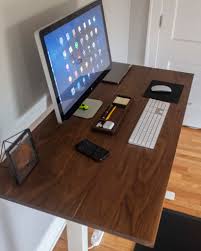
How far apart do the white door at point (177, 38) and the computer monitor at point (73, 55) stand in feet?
3.50

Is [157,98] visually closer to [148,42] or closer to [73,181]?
[73,181]

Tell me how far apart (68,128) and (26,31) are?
407mm

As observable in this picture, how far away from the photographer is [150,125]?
1.28 meters

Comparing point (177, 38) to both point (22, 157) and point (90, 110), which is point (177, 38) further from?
point (22, 157)

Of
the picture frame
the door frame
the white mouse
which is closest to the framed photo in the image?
the picture frame

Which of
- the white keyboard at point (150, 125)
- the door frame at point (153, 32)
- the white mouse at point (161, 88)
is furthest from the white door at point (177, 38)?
the white keyboard at point (150, 125)

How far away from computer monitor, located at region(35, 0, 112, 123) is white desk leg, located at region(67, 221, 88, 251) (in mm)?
425

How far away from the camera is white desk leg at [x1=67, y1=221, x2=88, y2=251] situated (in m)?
1.22

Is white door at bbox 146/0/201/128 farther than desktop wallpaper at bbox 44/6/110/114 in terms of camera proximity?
Yes

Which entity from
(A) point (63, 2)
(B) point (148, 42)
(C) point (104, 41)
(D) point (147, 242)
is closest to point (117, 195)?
(D) point (147, 242)

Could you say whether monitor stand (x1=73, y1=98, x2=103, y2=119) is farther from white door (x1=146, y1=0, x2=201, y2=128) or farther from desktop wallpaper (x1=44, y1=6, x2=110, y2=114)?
white door (x1=146, y1=0, x2=201, y2=128)

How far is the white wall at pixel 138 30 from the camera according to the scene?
242 cm

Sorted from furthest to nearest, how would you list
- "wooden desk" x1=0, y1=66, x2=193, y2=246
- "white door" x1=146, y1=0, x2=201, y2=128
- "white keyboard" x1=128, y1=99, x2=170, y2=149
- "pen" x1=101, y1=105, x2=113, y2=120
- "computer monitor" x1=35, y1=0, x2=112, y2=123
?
"white door" x1=146, y1=0, x2=201, y2=128
"pen" x1=101, y1=105, x2=113, y2=120
"white keyboard" x1=128, y1=99, x2=170, y2=149
"computer monitor" x1=35, y1=0, x2=112, y2=123
"wooden desk" x1=0, y1=66, x2=193, y2=246

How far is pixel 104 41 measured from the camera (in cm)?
149
